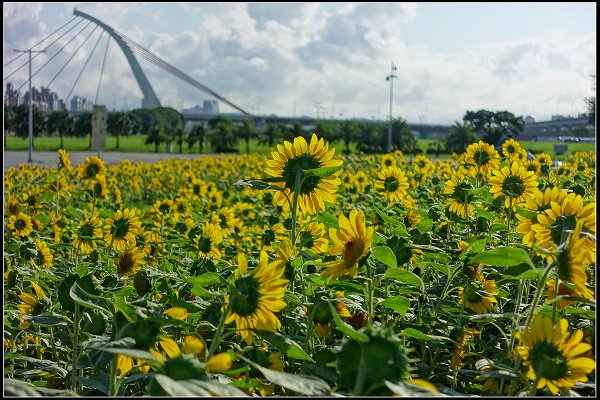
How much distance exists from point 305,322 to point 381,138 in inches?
1209

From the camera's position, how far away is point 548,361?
804 millimetres

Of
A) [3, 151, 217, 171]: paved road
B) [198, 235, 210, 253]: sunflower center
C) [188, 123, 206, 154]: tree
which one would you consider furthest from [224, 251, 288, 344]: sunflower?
[188, 123, 206, 154]: tree

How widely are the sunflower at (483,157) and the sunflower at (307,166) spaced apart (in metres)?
1.37

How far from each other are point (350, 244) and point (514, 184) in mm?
782

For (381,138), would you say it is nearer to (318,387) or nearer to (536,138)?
(536,138)

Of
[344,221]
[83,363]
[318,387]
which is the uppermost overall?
[344,221]

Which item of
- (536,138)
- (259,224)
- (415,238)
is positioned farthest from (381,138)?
(415,238)

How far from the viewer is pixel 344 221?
98 cm

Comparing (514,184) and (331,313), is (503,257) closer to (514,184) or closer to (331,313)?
(331,313)

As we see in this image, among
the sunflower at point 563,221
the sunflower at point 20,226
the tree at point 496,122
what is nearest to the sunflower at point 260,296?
the sunflower at point 563,221

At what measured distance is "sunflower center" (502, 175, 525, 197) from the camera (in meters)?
1.61

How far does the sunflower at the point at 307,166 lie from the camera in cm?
118

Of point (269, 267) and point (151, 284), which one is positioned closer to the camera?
point (269, 267)

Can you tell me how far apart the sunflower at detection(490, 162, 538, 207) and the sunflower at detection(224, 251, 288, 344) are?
3.02ft
